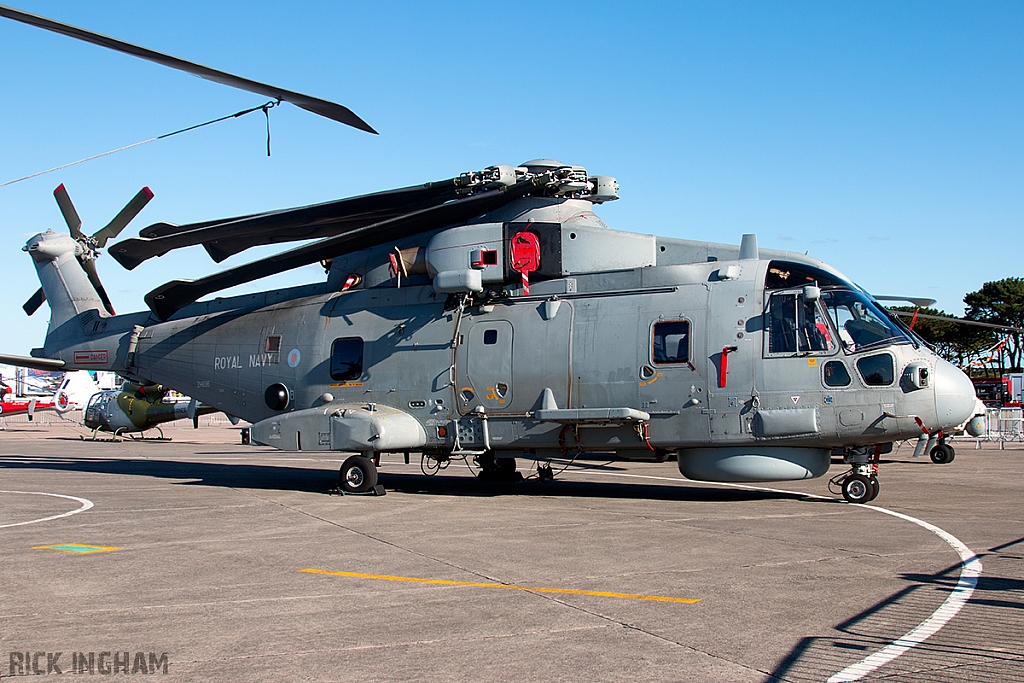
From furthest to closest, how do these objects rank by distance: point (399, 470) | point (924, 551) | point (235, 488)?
point (399, 470) → point (235, 488) → point (924, 551)

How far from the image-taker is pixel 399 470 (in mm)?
22297

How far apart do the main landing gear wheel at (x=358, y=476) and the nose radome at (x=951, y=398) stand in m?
8.97

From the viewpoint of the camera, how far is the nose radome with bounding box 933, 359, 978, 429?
12.5 meters

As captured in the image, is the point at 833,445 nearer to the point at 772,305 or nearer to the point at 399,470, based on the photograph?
the point at 772,305

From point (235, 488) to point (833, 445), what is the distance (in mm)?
10520

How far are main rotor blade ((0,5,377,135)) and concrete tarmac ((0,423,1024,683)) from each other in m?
4.86

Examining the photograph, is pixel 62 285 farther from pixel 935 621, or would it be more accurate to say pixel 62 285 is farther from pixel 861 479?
pixel 935 621

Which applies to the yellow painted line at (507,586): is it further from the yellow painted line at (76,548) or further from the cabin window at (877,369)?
the cabin window at (877,369)

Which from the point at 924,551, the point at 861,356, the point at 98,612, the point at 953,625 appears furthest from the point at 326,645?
the point at 861,356

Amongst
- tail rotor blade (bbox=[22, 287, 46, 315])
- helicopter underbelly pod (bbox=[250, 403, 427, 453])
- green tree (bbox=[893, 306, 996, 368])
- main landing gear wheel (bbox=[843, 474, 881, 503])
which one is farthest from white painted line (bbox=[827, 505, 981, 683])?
green tree (bbox=[893, 306, 996, 368])

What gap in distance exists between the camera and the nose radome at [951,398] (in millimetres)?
12539

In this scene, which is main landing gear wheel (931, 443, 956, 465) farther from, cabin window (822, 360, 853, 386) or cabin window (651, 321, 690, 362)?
cabin window (651, 321, 690, 362)

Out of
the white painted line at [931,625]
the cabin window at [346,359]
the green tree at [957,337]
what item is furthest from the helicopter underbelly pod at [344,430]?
the green tree at [957,337]

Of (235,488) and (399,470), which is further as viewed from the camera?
(399,470)
